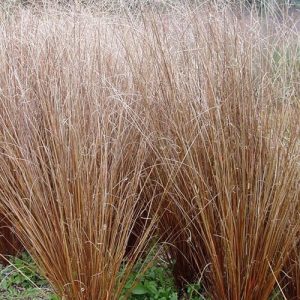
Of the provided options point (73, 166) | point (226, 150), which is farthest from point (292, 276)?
point (73, 166)

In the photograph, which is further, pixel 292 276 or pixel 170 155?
pixel 170 155

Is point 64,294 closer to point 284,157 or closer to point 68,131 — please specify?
point 68,131

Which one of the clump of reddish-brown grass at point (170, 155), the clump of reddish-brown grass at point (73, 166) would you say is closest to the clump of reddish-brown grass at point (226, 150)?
the clump of reddish-brown grass at point (170, 155)

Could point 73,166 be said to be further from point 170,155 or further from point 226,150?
point 226,150

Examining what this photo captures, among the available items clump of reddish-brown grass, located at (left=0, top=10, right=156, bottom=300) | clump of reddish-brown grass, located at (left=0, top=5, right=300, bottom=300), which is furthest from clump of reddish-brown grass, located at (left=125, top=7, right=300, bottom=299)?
clump of reddish-brown grass, located at (left=0, top=10, right=156, bottom=300)

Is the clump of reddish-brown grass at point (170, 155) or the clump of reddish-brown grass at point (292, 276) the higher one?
the clump of reddish-brown grass at point (170, 155)

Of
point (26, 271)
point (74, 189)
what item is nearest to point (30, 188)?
point (74, 189)

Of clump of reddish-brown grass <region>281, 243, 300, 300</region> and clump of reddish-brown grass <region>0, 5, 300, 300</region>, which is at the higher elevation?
clump of reddish-brown grass <region>0, 5, 300, 300</region>

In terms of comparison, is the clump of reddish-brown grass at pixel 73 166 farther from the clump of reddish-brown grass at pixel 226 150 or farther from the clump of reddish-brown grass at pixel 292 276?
the clump of reddish-brown grass at pixel 292 276

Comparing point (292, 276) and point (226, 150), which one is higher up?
point (226, 150)

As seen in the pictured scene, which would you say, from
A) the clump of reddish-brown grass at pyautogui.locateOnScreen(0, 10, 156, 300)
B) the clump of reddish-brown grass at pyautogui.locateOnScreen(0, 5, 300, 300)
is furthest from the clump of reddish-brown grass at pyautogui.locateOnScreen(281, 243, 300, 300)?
the clump of reddish-brown grass at pyautogui.locateOnScreen(0, 10, 156, 300)

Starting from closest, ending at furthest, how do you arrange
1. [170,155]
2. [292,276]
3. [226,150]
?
[226,150]
[292,276]
[170,155]

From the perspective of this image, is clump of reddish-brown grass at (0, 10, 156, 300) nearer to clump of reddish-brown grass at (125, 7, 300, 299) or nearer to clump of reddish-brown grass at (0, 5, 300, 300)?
clump of reddish-brown grass at (0, 5, 300, 300)

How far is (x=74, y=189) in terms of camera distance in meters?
2.00
